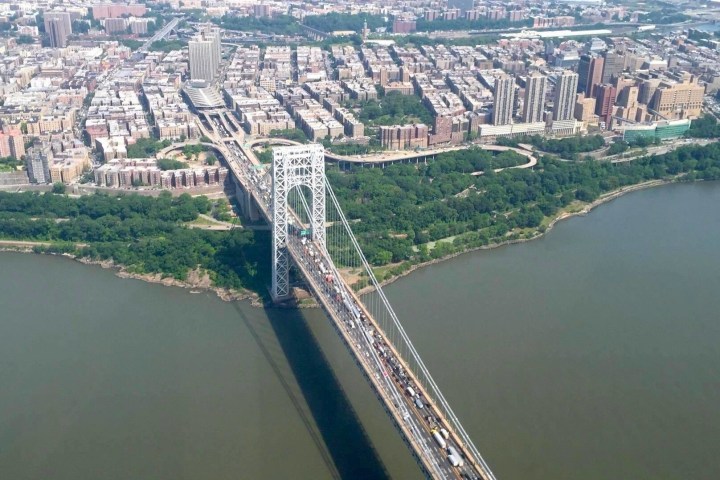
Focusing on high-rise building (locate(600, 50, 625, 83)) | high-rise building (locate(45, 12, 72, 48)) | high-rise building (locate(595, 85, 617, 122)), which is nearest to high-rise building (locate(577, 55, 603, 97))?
high-rise building (locate(600, 50, 625, 83))

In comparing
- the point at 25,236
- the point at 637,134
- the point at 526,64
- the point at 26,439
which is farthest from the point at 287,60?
the point at 26,439

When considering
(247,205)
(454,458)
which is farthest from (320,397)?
(247,205)

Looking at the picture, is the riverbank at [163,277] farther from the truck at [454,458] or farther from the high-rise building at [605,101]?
the high-rise building at [605,101]

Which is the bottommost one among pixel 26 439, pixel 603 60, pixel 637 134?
pixel 26 439

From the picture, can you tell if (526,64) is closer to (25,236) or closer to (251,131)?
(251,131)

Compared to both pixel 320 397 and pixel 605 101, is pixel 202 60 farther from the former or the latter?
pixel 320 397

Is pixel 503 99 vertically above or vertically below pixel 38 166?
above

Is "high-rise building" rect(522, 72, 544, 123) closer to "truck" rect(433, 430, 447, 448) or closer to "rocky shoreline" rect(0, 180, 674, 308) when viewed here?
"rocky shoreline" rect(0, 180, 674, 308)
